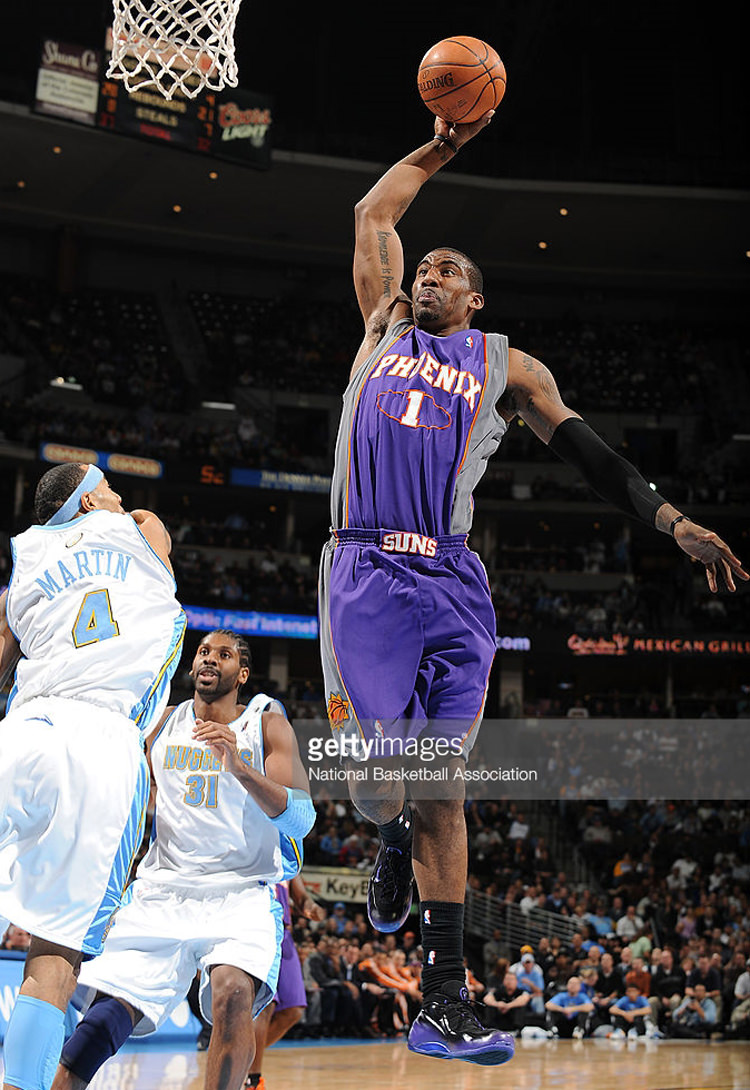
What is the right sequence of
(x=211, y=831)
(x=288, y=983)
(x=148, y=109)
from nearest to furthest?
1. (x=211, y=831)
2. (x=288, y=983)
3. (x=148, y=109)

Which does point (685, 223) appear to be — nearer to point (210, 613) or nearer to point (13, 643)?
point (210, 613)

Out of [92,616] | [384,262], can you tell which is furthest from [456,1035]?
[384,262]

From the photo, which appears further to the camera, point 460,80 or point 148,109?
point 148,109

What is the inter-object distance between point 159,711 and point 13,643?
71 cm

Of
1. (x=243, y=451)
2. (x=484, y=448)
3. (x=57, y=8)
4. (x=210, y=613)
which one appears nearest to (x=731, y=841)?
(x=210, y=613)

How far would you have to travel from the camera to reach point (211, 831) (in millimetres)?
5734

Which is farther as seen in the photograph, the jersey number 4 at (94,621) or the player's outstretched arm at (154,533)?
the player's outstretched arm at (154,533)

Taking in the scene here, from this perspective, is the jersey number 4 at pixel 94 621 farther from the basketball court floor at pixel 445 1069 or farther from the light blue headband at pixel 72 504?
the basketball court floor at pixel 445 1069

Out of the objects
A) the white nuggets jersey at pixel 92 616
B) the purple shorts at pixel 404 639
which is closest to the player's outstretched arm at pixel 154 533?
the white nuggets jersey at pixel 92 616

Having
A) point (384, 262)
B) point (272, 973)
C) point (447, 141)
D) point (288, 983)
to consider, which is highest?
point (447, 141)

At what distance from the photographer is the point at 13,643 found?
187 inches

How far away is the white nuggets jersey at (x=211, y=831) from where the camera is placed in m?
5.67

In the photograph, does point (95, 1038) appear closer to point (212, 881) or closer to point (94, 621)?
point (212, 881)

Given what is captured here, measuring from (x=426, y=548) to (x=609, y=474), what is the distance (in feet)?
2.23
